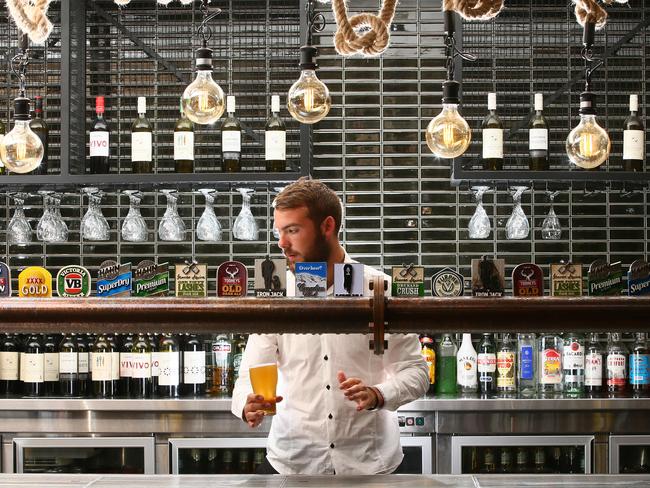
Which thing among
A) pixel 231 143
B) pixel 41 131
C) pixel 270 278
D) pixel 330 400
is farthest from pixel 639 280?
pixel 41 131

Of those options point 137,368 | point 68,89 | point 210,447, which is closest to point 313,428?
point 210,447

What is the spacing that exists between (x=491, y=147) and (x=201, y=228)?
4.71ft

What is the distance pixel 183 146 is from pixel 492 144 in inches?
57.5

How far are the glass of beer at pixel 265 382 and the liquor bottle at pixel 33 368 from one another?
2.42 m

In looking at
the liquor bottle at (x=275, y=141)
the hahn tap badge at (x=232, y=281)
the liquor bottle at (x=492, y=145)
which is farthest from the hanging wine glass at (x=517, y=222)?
the hahn tap badge at (x=232, y=281)

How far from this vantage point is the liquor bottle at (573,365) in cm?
432

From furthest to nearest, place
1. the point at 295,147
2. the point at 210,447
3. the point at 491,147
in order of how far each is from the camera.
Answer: the point at 295,147
the point at 491,147
the point at 210,447

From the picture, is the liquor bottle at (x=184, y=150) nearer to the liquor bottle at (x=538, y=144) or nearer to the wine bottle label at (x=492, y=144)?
the wine bottle label at (x=492, y=144)

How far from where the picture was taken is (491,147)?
4312mm

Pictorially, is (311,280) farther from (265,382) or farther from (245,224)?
(245,224)

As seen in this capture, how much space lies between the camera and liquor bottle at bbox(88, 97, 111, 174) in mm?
4445

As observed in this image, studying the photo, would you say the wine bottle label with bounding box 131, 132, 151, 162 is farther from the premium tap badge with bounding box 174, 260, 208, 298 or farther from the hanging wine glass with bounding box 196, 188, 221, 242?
the premium tap badge with bounding box 174, 260, 208, 298

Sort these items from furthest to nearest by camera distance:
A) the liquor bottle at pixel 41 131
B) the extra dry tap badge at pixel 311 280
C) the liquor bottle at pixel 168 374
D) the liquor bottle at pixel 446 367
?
the liquor bottle at pixel 41 131 → the liquor bottle at pixel 446 367 → the liquor bottle at pixel 168 374 → the extra dry tap badge at pixel 311 280

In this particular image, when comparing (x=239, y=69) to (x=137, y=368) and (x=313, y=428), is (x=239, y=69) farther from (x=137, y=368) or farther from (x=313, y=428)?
(x=313, y=428)
